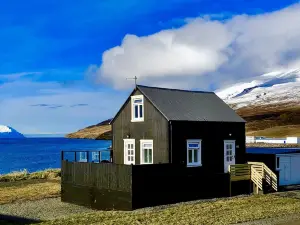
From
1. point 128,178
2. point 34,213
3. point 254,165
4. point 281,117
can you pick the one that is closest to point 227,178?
point 254,165

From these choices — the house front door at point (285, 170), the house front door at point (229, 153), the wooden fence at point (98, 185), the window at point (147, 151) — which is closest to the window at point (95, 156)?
the wooden fence at point (98, 185)

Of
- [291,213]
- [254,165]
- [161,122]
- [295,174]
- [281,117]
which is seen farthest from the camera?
[281,117]

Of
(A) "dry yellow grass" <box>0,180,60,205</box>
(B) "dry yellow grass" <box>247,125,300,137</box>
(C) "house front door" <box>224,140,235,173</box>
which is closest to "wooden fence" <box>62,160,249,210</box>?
(C) "house front door" <box>224,140,235,173</box>

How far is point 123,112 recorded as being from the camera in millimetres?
31234

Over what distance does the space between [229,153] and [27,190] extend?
14.5 meters

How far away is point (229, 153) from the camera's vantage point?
31406 mm

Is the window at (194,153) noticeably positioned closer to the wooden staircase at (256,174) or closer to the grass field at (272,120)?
the wooden staircase at (256,174)

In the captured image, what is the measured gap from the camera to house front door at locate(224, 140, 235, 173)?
3106 cm

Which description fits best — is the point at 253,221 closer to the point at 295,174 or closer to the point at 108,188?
the point at 108,188

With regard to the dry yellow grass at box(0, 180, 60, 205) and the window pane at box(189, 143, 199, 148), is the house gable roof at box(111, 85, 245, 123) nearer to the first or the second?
the window pane at box(189, 143, 199, 148)

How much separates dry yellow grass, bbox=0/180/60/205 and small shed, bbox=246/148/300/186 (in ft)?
46.3

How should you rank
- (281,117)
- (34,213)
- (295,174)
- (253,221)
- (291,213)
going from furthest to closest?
1. (281,117)
2. (295,174)
3. (34,213)
4. (291,213)
5. (253,221)

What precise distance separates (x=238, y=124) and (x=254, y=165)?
3146 millimetres

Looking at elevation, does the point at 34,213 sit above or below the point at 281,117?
below
